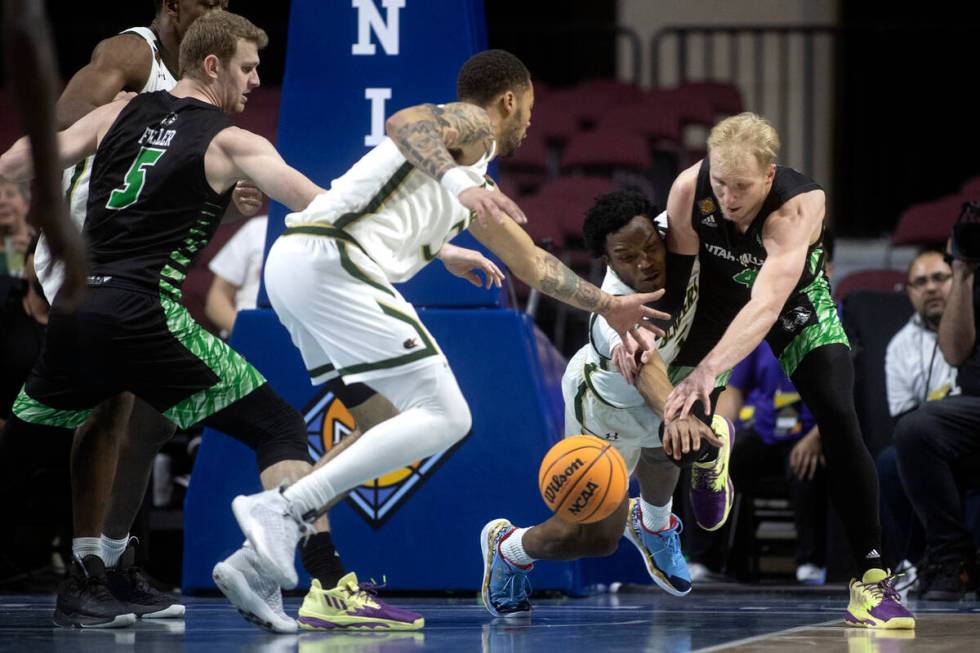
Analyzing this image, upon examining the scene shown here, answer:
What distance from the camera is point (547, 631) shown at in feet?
14.9

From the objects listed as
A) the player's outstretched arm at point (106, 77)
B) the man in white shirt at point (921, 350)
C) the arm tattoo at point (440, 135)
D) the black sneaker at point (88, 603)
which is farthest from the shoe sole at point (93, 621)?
the man in white shirt at point (921, 350)

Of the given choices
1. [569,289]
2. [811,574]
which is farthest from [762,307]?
[811,574]

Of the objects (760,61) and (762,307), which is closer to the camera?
(762,307)

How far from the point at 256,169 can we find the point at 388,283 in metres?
0.51

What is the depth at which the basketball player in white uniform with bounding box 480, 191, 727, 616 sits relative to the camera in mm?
5082

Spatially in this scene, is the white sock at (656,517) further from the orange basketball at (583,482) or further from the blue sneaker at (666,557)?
the orange basketball at (583,482)

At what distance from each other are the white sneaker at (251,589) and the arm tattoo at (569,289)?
1169 millimetres

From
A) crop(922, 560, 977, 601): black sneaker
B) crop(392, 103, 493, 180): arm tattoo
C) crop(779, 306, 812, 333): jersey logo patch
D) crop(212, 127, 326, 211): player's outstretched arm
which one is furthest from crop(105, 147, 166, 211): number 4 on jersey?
crop(922, 560, 977, 601): black sneaker

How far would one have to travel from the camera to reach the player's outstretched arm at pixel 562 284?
4.47 m

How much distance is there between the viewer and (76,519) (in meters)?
4.89

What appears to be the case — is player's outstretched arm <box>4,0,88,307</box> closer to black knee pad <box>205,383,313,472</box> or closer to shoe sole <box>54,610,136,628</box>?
black knee pad <box>205,383,313,472</box>

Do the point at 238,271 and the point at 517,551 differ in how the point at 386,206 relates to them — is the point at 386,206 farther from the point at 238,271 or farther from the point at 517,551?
the point at 238,271

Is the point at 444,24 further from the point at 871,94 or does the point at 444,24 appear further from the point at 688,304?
the point at 871,94

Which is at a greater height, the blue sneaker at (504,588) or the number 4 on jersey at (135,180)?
the number 4 on jersey at (135,180)
